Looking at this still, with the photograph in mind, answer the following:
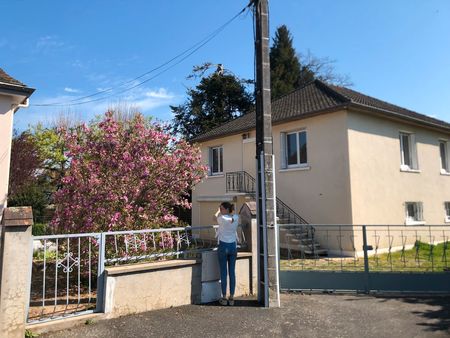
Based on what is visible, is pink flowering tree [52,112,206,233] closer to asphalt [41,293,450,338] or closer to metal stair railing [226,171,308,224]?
asphalt [41,293,450,338]

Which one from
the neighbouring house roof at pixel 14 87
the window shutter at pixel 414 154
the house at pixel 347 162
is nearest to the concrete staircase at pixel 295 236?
the house at pixel 347 162

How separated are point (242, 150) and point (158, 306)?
457 inches

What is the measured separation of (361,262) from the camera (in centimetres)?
1081

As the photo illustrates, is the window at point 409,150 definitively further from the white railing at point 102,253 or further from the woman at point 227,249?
the woman at point 227,249

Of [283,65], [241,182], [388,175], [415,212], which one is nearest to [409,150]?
[388,175]

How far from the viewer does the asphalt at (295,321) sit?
4.98m

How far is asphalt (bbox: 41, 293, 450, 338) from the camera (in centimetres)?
498

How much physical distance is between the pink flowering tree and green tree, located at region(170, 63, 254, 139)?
947 inches

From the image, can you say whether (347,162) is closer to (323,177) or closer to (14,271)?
(323,177)

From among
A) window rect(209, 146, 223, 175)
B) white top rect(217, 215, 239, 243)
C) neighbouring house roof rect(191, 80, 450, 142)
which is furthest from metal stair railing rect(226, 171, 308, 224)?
white top rect(217, 215, 239, 243)

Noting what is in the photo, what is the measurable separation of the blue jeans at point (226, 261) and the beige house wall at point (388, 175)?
24.0 ft

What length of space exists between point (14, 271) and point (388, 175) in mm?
13040

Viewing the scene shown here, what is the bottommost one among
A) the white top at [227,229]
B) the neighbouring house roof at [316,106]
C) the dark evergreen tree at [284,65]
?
the white top at [227,229]

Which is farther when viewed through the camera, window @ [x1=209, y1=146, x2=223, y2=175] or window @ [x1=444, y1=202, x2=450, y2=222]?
window @ [x1=209, y1=146, x2=223, y2=175]
